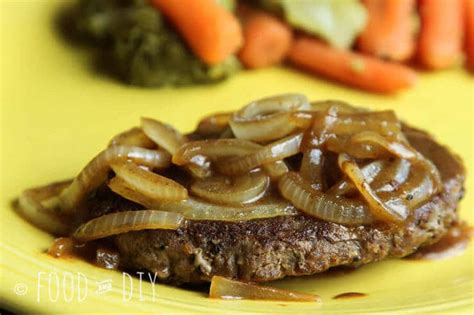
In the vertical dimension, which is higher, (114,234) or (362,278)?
(114,234)

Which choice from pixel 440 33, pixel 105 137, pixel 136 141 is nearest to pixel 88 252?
pixel 136 141

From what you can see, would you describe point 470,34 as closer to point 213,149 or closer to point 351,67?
point 351,67

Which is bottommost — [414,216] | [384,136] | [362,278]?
[362,278]

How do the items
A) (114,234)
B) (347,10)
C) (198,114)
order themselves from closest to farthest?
(114,234) → (198,114) → (347,10)

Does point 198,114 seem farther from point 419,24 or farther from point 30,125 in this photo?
point 419,24

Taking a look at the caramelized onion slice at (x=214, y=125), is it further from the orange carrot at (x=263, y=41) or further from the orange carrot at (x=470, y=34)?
the orange carrot at (x=470, y=34)

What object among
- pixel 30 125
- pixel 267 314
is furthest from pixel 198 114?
pixel 267 314

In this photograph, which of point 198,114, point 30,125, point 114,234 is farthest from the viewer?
point 198,114

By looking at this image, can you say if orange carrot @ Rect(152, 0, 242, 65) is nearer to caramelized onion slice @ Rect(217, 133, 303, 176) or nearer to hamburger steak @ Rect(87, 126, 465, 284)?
caramelized onion slice @ Rect(217, 133, 303, 176)
